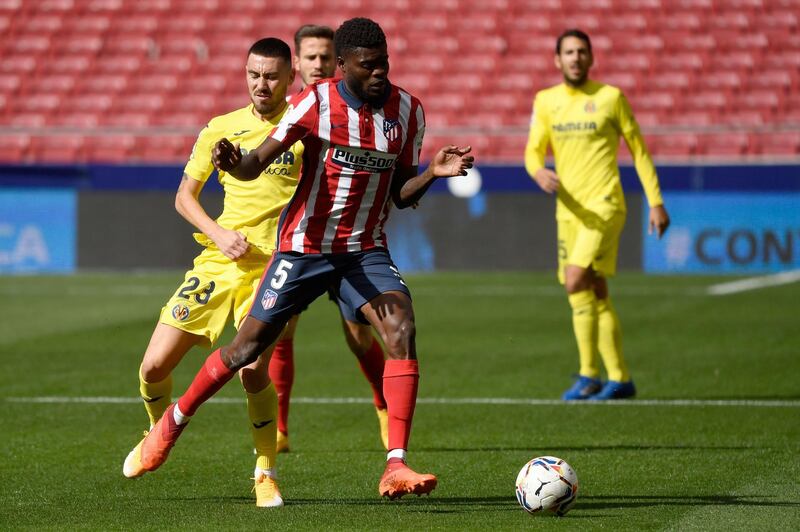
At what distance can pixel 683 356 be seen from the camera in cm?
1080

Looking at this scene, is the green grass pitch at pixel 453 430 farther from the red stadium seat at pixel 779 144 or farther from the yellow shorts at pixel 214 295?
the red stadium seat at pixel 779 144

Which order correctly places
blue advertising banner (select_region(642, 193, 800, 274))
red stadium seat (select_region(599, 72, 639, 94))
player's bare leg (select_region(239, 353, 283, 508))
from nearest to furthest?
1. player's bare leg (select_region(239, 353, 283, 508))
2. blue advertising banner (select_region(642, 193, 800, 274))
3. red stadium seat (select_region(599, 72, 639, 94))

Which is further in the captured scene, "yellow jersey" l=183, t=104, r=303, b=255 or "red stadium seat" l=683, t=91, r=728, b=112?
"red stadium seat" l=683, t=91, r=728, b=112

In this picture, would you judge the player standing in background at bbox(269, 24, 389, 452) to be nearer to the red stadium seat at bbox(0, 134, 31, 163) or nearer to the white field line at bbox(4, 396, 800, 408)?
the white field line at bbox(4, 396, 800, 408)

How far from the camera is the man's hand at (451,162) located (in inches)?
211

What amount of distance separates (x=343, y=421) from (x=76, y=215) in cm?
1175

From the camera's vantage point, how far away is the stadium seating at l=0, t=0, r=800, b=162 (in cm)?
2117

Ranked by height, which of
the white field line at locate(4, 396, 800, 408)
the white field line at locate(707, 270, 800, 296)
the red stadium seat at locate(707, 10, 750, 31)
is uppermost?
the red stadium seat at locate(707, 10, 750, 31)

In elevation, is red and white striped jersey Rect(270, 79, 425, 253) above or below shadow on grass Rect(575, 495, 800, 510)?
above

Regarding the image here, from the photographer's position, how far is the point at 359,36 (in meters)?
5.46

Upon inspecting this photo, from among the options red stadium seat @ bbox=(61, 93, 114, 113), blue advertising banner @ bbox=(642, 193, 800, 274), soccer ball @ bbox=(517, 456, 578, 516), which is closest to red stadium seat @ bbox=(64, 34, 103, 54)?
red stadium seat @ bbox=(61, 93, 114, 113)

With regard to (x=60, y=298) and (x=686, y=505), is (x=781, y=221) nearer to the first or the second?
(x=60, y=298)

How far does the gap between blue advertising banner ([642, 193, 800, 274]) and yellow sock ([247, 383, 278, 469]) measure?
12510 millimetres

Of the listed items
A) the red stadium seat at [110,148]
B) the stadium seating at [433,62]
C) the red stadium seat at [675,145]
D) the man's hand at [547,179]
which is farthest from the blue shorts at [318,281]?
the red stadium seat at [110,148]
